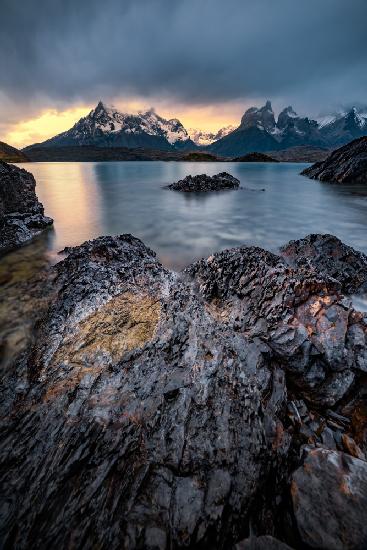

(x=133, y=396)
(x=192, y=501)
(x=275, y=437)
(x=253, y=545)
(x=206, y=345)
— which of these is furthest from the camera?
(x=206, y=345)

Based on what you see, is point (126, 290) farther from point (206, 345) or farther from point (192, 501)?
point (192, 501)

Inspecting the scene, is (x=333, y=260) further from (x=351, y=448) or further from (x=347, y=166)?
(x=347, y=166)

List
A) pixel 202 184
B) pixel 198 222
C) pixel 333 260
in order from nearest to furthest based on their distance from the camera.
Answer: pixel 333 260, pixel 198 222, pixel 202 184

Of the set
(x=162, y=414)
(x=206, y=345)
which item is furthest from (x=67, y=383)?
(x=206, y=345)

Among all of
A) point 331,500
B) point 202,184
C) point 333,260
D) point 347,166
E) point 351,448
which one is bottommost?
point 202,184

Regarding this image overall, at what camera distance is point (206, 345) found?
6324 millimetres

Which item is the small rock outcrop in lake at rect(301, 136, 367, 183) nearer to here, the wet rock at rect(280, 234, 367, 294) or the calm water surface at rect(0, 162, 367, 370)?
the calm water surface at rect(0, 162, 367, 370)

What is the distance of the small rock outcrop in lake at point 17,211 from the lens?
53.6 ft

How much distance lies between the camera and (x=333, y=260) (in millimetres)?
10922

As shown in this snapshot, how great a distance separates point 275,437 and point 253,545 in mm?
1542

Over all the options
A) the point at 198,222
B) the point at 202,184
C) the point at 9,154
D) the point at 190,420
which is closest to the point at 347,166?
the point at 202,184

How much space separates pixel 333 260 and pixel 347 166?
185 feet

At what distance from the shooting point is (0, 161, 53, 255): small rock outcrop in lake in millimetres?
16348

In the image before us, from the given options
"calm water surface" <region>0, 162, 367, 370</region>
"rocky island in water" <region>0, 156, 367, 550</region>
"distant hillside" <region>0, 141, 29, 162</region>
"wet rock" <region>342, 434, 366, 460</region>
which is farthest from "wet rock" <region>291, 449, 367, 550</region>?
"distant hillside" <region>0, 141, 29, 162</region>
